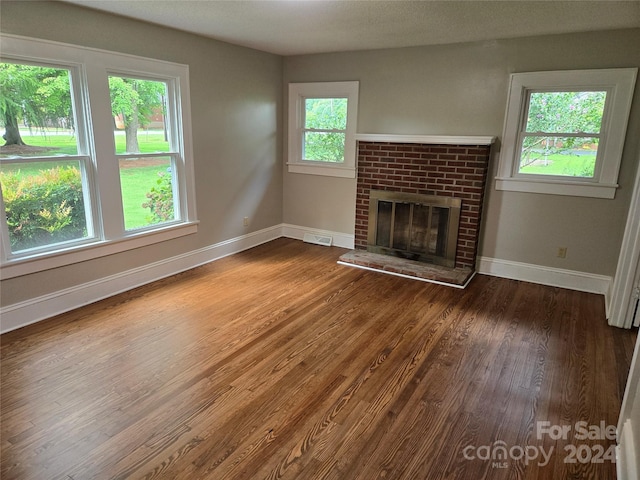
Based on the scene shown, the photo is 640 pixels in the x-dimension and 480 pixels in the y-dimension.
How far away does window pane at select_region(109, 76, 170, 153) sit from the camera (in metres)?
3.47

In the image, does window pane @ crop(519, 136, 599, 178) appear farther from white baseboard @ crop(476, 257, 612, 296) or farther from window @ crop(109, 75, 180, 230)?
window @ crop(109, 75, 180, 230)

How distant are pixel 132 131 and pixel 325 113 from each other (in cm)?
233

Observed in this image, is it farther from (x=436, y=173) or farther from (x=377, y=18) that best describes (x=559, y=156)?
(x=377, y=18)

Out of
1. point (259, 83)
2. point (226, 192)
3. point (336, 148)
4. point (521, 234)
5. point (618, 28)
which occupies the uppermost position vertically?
point (618, 28)

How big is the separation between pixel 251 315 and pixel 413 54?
3.17m

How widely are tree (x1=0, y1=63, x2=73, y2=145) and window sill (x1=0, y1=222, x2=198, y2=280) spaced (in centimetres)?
85

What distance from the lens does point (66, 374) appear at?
8.16 feet

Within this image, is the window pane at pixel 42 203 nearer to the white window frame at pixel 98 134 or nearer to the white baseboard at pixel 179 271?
the white window frame at pixel 98 134

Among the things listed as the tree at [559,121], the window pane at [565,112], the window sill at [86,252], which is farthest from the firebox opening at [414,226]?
the window sill at [86,252]

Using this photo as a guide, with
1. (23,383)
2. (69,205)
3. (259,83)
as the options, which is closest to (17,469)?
(23,383)

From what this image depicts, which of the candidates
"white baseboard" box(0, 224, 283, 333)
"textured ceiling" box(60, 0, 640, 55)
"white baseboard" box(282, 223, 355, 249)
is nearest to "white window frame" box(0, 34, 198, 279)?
"white baseboard" box(0, 224, 283, 333)

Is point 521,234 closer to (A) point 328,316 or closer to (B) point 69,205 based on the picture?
(A) point 328,316

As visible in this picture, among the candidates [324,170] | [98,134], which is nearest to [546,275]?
[324,170]

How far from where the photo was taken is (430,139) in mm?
4277
